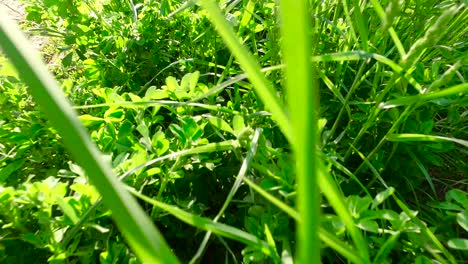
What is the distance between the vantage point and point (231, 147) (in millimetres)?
724

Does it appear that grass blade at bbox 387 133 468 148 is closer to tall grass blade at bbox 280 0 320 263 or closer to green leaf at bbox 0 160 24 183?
tall grass blade at bbox 280 0 320 263

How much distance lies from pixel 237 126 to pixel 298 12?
50 centimetres

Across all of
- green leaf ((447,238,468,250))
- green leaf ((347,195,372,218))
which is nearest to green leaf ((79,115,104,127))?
green leaf ((347,195,372,218))

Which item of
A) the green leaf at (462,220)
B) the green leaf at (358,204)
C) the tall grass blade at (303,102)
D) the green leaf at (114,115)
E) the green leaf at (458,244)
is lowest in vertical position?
the green leaf at (458,244)

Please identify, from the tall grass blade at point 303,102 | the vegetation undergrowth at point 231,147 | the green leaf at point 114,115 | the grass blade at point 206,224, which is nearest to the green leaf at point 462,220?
the vegetation undergrowth at point 231,147

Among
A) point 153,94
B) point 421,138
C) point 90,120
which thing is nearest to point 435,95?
point 421,138

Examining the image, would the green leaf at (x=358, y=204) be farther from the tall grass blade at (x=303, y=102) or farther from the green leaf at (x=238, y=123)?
the tall grass blade at (x=303, y=102)

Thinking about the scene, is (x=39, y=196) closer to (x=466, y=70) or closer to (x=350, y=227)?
(x=350, y=227)

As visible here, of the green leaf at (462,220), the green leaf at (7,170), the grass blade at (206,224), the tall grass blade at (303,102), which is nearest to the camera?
the tall grass blade at (303,102)

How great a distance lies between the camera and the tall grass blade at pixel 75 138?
0.25 m

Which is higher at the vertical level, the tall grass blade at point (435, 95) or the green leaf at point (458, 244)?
the tall grass blade at point (435, 95)

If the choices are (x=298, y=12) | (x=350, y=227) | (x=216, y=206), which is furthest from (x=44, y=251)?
(x=298, y=12)

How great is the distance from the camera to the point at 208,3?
31cm

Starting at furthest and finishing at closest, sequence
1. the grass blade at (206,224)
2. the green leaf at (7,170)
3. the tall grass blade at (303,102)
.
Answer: the green leaf at (7,170) < the grass blade at (206,224) < the tall grass blade at (303,102)
